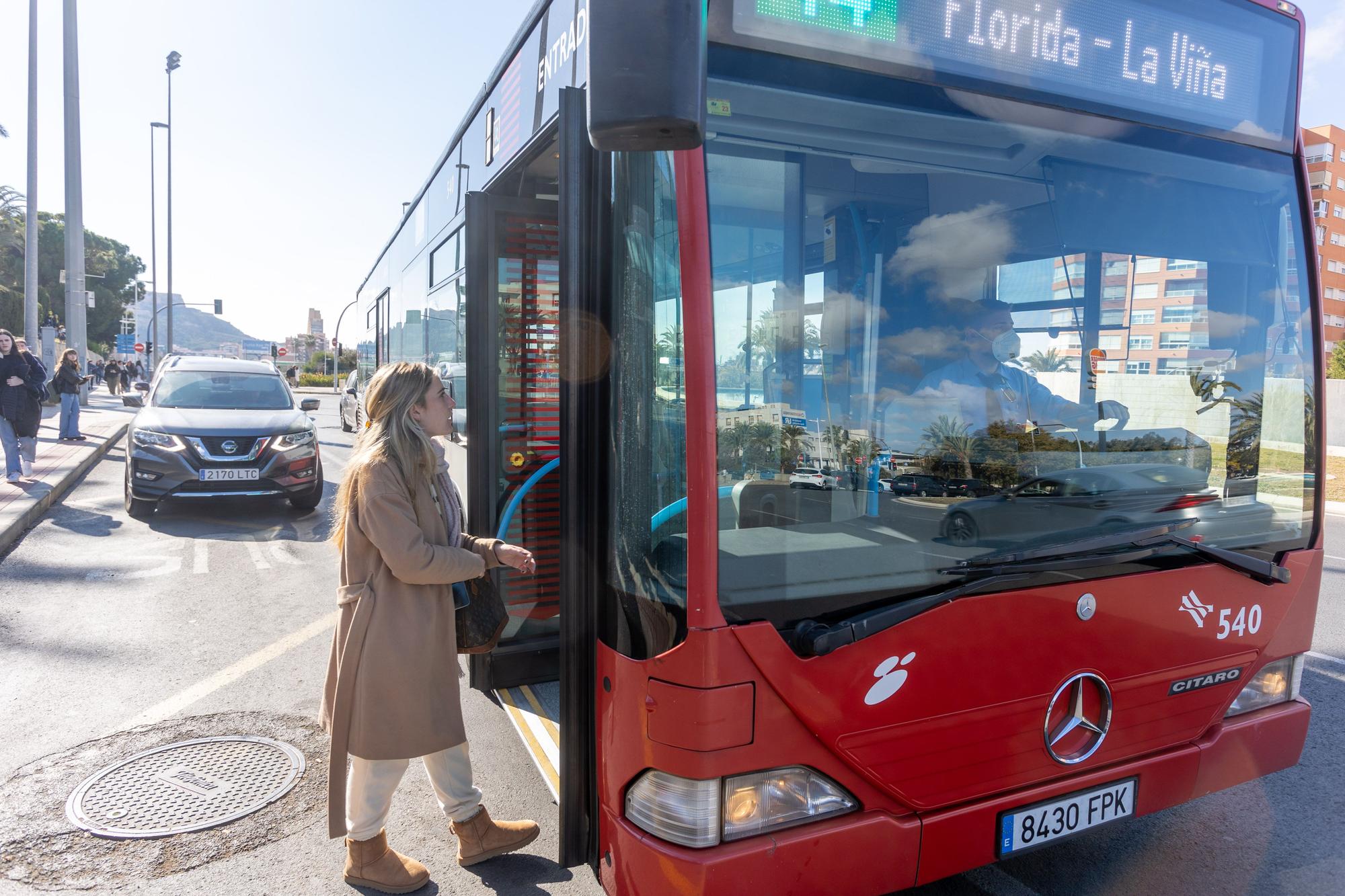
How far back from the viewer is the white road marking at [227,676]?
13.9 feet

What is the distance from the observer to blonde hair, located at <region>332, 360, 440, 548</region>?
8.91 feet

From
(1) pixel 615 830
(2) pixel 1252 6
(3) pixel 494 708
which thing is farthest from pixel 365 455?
(2) pixel 1252 6

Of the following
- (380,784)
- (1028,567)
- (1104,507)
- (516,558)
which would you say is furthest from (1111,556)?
(380,784)

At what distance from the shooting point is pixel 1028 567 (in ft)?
7.44

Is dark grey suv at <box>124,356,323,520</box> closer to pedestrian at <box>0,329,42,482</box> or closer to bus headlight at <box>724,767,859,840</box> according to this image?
pedestrian at <box>0,329,42,482</box>

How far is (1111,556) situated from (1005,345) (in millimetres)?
642

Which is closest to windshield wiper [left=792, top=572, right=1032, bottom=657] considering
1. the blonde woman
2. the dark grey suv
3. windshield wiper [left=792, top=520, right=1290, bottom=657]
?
windshield wiper [left=792, top=520, right=1290, bottom=657]

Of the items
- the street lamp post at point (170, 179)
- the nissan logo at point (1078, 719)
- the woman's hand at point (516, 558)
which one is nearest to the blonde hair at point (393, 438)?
the woman's hand at point (516, 558)

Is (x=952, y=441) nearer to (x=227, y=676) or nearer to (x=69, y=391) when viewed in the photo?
(x=227, y=676)

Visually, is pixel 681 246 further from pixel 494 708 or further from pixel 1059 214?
pixel 494 708

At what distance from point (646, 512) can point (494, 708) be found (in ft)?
8.80

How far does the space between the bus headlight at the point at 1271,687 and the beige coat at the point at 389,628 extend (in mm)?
2471

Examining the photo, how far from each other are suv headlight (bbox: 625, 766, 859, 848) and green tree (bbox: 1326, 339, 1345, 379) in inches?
1671

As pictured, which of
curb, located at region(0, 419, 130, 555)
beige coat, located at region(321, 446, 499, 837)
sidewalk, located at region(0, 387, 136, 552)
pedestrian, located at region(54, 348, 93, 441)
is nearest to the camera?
beige coat, located at region(321, 446, 499, 837)
